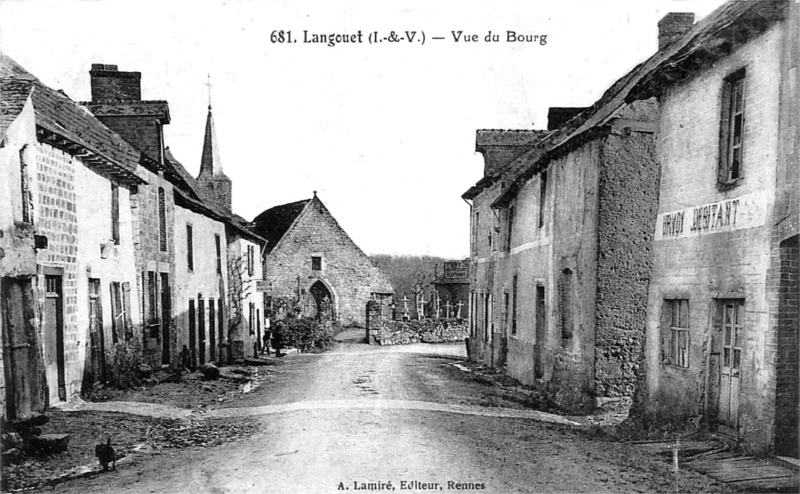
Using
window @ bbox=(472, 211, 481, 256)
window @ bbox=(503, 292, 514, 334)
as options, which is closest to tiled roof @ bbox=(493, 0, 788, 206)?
window @ bbox=(503, 292, 514, 334)

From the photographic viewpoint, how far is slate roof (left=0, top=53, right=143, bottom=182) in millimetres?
10312

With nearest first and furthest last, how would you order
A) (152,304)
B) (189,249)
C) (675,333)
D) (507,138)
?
1. (675,333)
2. (152,304)
3. (189,249)
4. (507,138)

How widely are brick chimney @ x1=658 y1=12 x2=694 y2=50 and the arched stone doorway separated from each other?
30.8m

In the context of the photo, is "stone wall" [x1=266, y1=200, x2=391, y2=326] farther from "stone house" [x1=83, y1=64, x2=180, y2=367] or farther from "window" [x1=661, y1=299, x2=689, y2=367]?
"window" [x1=661, y1=299, x2=689, y2=367]

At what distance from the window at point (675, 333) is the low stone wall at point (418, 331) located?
1058 inches

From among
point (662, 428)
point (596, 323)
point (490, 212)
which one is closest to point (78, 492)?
point (662, 428)

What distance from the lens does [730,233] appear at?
8.79 metres

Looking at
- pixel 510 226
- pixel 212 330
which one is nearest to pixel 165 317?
pixel 212 330

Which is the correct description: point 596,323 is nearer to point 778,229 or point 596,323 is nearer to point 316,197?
point 778,229

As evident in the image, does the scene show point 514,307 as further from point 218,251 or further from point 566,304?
point 218,251

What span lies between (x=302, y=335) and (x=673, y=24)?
23.2 metres

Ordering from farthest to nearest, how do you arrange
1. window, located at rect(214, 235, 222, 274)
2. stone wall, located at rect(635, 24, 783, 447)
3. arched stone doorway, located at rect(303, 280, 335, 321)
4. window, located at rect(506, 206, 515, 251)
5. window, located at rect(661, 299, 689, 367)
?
arched stone doorway, located at rect(303, 280, 335, 321) → window, located at rect(214, 235, 222, 274) → window, located at rect(506, 206, 515, 251) → window, located at rect(661, 299, 689, 367) → stone wall, located at rect(635, 24, 783, 447)

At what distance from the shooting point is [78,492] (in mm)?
7320

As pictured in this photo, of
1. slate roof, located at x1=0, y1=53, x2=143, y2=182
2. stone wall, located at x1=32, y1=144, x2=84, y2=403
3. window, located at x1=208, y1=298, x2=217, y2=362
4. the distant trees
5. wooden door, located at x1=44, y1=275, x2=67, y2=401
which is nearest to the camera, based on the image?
slate roof, located at x1=0, y1=53, x2=143, y2=182
